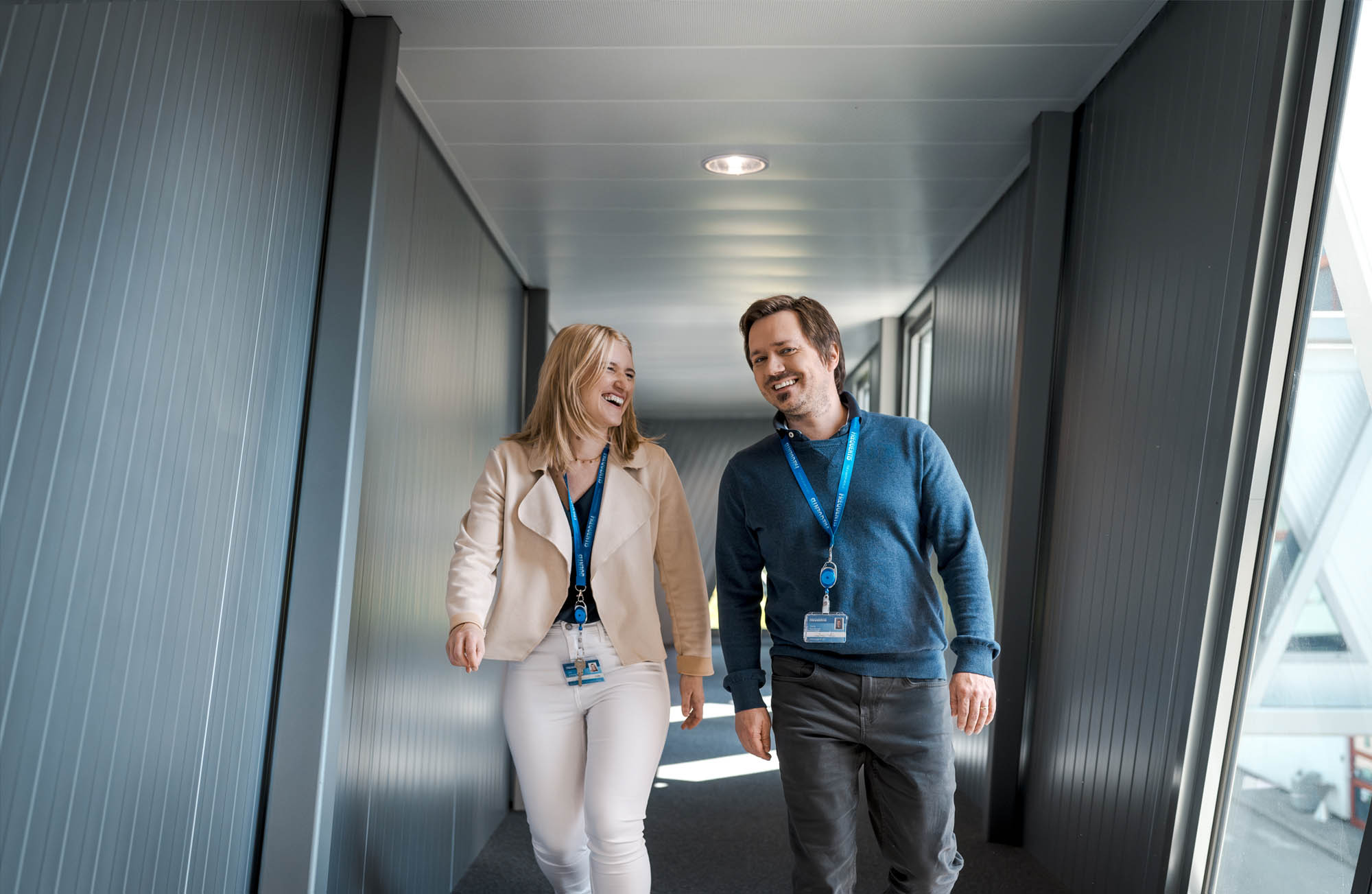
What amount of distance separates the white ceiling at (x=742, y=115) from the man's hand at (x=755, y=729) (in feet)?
6.00

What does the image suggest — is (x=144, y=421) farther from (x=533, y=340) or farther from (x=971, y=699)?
(x=533, y=340)

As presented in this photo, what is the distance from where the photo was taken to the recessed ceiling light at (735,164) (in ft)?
Result: 12.8

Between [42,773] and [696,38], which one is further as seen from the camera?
[696,38]

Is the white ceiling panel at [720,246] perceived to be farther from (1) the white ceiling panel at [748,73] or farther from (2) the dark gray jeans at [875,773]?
(2) the dark gray jeans at [875,773]

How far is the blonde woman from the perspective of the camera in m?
2.27

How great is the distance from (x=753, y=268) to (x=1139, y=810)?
143 inches

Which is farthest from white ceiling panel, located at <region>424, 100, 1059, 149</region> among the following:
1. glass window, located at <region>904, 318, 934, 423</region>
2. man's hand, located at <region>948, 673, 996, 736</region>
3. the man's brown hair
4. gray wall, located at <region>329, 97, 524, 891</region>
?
glass window, located at <region>904, 318, 934, 423</region>

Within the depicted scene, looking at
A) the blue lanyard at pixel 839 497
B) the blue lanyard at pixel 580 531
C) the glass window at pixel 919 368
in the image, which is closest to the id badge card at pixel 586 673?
the blue lanyard at pixel 580 531

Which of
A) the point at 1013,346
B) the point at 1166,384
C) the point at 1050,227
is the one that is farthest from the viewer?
the point at 1013,346

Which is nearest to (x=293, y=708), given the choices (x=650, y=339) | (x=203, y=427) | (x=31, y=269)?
(x=203, y=427)

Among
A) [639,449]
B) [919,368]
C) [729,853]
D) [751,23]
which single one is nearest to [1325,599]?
[639,449]

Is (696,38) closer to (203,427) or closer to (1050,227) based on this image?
(1050,227)

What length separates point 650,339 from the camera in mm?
7672

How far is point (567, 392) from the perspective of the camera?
2.45 metres
